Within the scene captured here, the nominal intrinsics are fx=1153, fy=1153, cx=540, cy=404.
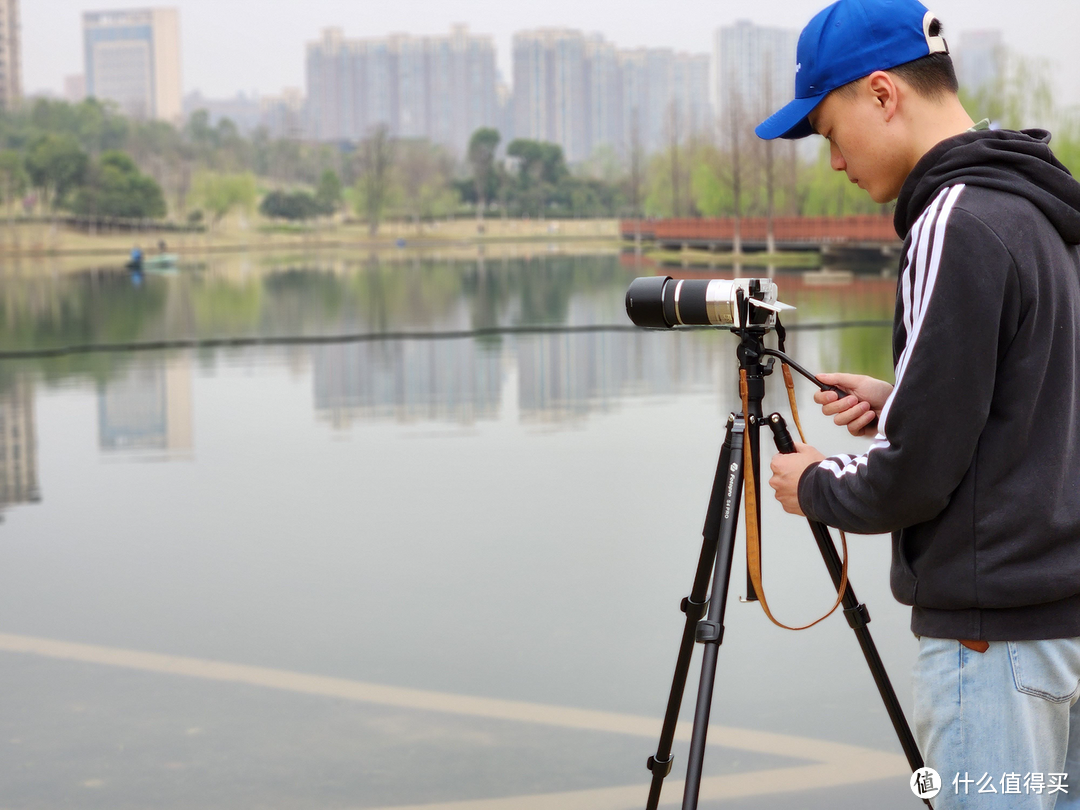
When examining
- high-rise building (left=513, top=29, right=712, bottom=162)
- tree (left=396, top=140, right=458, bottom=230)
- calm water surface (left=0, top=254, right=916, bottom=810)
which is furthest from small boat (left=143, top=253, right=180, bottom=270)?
high-rise building (left=513, top=29, right=712, bottom=162)

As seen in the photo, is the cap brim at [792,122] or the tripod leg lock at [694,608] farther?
the tripod leg lock at [694,608]

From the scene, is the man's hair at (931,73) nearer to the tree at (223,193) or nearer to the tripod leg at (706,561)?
the tripod leg at (706,561)

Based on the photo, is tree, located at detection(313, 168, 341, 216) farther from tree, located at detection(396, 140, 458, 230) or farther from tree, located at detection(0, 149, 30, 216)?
tree, located at detection(0, 149, 30, 216)

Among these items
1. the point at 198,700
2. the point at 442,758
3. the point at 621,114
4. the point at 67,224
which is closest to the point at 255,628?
the point at 198,700

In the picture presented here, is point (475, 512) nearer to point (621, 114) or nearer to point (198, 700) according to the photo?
point (198, 700)

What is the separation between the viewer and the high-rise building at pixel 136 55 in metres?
190

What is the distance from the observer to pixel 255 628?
3.61m

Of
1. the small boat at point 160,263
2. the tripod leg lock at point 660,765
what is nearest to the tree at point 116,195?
the small boat at point 160,263

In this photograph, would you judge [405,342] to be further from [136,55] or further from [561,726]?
[136,55]

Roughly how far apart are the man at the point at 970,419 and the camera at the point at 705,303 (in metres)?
0.28

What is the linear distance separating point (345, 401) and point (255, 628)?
5027 millimetres

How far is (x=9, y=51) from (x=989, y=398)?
6037 inches

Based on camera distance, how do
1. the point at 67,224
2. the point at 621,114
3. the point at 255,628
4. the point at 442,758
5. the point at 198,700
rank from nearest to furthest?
the point at 442,758, the point at 198,700, the point at 255,628, the point at 67,224, the point at 621,114

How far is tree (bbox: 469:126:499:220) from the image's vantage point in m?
79.5
